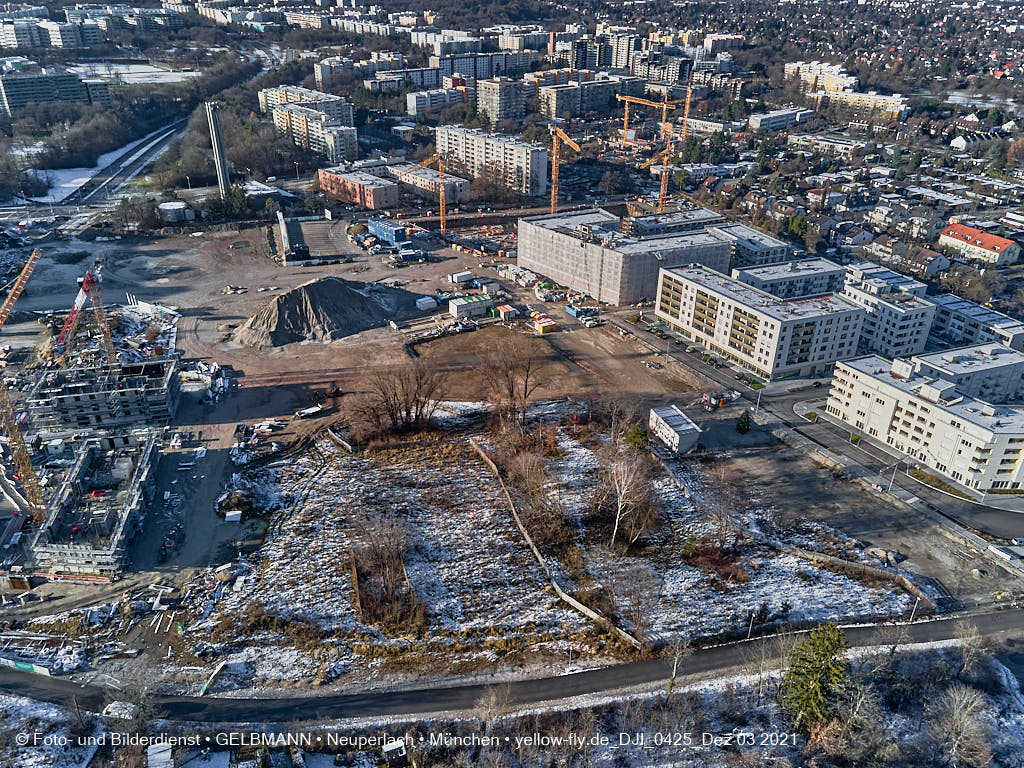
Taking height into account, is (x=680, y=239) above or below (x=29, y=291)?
above

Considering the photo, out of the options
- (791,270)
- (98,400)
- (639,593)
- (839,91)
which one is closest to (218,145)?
(98,400)

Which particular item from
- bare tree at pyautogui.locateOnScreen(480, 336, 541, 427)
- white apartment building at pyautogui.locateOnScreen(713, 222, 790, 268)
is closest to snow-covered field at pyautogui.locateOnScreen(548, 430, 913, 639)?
bare tree at pyautogui.locateOnScreen(480, 336, 541, 427)

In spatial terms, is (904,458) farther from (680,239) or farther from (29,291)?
(29,291)

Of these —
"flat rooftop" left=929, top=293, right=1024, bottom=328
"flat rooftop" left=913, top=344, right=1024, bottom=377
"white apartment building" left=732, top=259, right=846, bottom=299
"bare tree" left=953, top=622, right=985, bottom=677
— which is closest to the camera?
"bare tree" left=953, top=622, right=985, bottom=677

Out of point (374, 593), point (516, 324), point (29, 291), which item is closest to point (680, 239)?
point (516, 324)

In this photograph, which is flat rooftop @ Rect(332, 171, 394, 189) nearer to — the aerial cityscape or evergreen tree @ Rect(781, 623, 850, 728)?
the aerial cityscape

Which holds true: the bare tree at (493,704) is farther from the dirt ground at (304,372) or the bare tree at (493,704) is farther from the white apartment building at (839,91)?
the white apartment building at (839,91)

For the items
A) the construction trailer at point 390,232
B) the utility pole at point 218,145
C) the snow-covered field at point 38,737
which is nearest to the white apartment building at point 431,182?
the construction trailer at point 390,232
